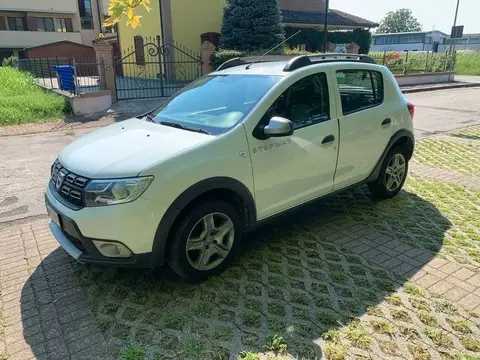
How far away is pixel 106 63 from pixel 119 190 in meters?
11.5

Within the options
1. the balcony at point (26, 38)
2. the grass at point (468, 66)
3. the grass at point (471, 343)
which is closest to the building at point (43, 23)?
the balcony at point (26, 38)

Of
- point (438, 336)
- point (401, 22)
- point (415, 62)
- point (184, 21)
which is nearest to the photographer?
point (438, 336)

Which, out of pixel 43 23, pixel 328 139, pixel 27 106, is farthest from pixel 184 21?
pixel 43 23

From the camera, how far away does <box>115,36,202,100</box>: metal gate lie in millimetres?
15102

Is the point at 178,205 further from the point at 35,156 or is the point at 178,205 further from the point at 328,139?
the point at 35,156

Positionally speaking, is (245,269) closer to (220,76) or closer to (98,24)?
(220,76)

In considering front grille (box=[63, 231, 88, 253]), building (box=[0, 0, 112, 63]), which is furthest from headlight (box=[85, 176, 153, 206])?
building (box=[0, 0, 112, 63])

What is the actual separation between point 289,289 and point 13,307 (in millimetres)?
2138

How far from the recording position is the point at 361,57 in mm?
4531

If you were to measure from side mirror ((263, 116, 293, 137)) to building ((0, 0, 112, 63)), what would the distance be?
37.1 meters

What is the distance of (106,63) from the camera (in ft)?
42.3

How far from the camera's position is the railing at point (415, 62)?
953 inches

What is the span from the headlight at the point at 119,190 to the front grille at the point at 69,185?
0.15 meters

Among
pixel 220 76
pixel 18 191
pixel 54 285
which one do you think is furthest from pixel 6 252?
pixel 220 76
